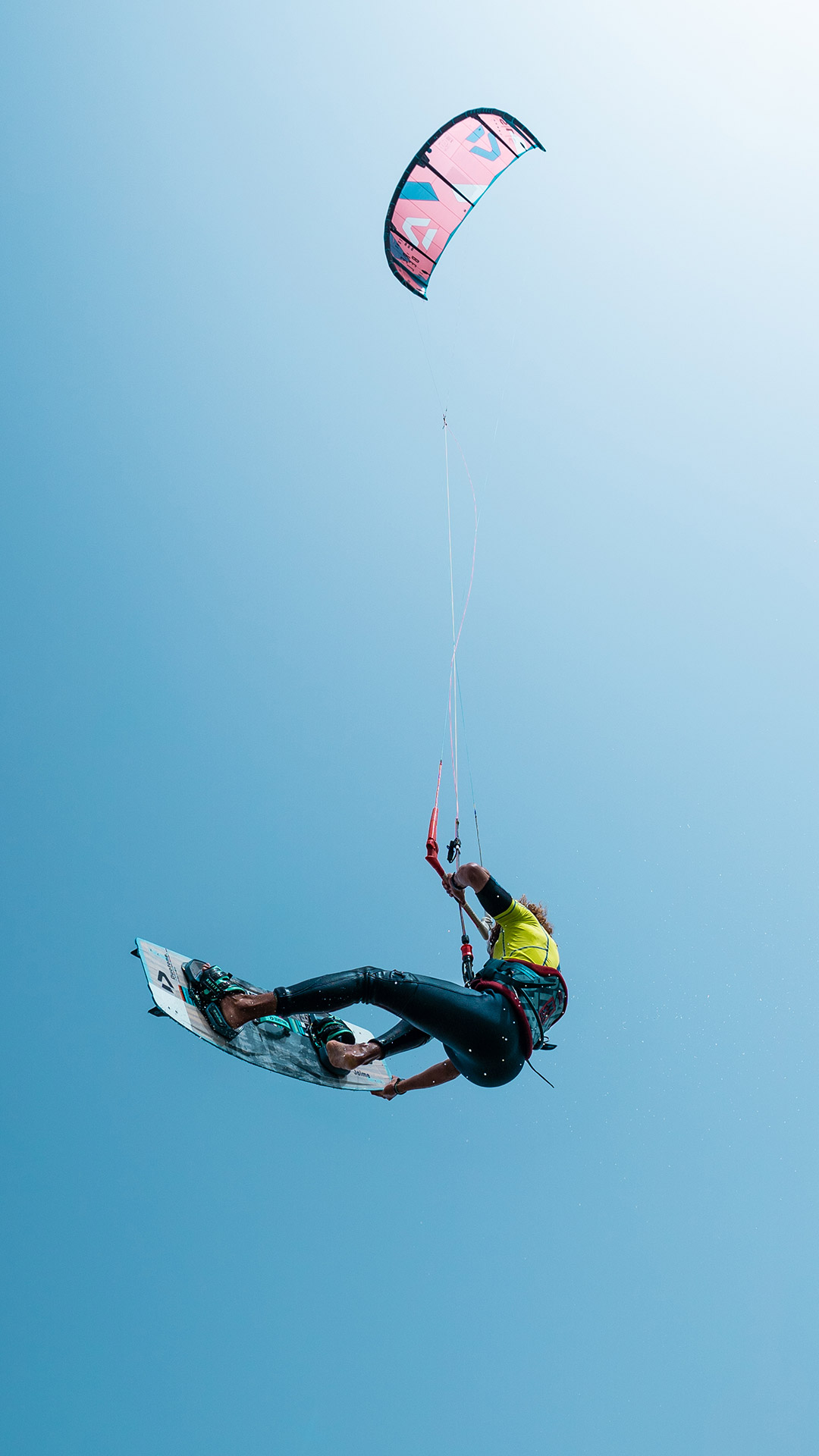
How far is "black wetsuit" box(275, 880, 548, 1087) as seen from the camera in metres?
4.61

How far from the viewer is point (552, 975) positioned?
16.5 feet

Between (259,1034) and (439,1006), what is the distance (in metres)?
1.85

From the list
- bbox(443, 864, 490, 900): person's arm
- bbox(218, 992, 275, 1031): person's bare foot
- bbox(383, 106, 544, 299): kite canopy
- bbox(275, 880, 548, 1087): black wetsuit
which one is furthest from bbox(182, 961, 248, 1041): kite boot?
bbox(383, 106, 544, 299): kite canopy

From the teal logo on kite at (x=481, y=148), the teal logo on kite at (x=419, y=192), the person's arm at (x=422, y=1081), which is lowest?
the person's arm at (x=422, y=1081)

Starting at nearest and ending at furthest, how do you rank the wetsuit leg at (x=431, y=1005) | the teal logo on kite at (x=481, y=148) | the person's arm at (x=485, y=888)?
the wetsuit leg at (x=431, y=1005)
the person's arm at (x=485, y=888)
the teal logo on kite at (x=481, y=148)

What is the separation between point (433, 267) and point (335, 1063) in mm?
6122

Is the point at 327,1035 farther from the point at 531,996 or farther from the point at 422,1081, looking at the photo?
the point at 531,996

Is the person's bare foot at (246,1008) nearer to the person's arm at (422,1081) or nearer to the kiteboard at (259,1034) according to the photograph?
the kiteboard at (259,1034)

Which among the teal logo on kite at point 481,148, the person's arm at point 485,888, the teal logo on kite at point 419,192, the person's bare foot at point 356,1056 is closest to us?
the person's arm at point 485,888

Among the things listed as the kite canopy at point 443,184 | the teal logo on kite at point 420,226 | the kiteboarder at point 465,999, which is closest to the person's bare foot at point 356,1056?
the kiteboarder at point 465,999

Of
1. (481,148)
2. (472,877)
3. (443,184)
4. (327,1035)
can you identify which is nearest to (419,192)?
(443,184)

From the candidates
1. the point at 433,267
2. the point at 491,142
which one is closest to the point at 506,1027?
the point at 433,267

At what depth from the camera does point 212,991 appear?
5457 mm

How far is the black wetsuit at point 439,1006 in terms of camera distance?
461cm
